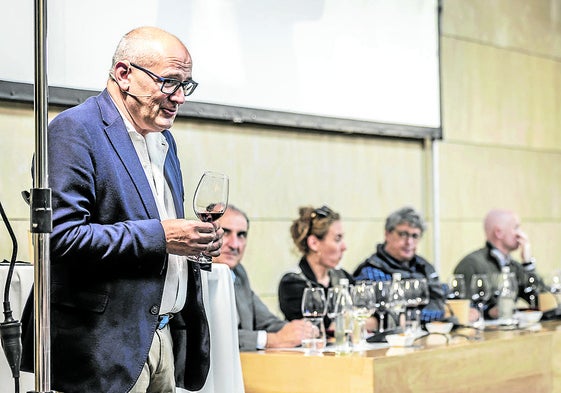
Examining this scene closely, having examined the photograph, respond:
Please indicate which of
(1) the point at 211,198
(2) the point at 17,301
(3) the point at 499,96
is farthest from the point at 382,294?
(3) the point at 499,96

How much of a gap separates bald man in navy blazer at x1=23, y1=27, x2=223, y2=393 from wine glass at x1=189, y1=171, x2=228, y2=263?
9 cm

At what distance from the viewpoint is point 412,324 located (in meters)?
4.48

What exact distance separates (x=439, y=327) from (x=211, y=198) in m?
2.09

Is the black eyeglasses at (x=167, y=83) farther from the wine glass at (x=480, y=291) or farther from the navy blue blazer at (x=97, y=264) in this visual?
the wine glass at (x=480, y=291)

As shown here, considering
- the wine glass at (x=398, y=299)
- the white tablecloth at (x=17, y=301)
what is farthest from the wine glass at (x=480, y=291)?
the white tablecloth at (x=17, y=301)

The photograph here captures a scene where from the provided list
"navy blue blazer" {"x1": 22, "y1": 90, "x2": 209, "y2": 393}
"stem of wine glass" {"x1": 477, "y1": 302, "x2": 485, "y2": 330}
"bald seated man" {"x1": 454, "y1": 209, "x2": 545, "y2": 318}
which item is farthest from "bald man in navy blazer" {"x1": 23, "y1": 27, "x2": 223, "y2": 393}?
"bald seated man" {"x1": 454, "y1": 209, "x2": 545, "y2": 318}

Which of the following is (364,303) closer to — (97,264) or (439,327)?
(439,327)

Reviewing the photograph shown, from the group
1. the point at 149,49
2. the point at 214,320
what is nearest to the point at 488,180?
the point at 214,320

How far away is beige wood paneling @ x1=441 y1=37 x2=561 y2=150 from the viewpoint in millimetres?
7125

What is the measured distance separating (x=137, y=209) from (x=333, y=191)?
3508 mm

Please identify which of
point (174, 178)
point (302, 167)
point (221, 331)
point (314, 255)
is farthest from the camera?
point (302, 167)

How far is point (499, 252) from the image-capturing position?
259 inches

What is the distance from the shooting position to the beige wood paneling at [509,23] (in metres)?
7.21

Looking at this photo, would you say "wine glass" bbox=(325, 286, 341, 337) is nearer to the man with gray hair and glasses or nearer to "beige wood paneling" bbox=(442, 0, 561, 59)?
the man with gray hair and glasses
